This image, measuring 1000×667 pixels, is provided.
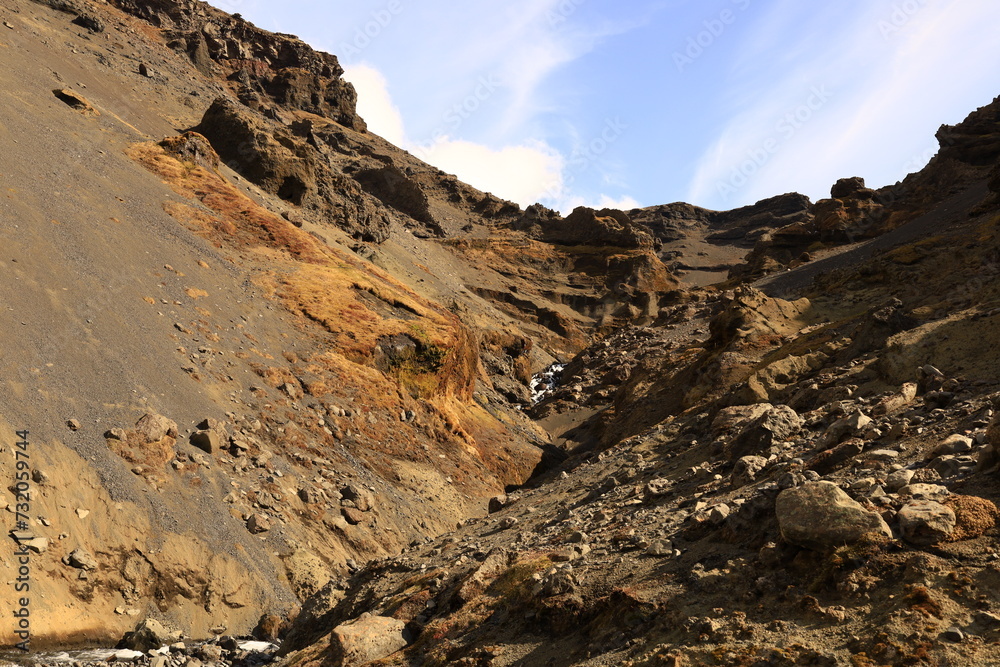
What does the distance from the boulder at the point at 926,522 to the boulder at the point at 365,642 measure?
7362 millimetres

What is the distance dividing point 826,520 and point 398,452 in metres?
20.2

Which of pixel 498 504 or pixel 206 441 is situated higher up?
pixel 498 504

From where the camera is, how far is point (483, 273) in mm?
86812

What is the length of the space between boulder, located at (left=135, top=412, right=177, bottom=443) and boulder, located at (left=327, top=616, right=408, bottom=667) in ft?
30.8

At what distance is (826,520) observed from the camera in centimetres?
778

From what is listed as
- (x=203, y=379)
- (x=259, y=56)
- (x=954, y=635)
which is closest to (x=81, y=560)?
(x=203, y=379)

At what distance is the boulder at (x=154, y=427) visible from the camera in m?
17.6

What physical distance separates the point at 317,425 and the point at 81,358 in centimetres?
781

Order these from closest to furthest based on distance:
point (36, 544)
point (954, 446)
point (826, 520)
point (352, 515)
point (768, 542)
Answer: point (826, 520) < point (768, 542) < point (954, 446) < point (36, 544) < point (352, 515)

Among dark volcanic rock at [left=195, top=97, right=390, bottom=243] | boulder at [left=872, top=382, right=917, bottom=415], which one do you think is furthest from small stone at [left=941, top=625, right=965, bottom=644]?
dark volcanic rock at [left=195, top=97, right=390, bottom=243]

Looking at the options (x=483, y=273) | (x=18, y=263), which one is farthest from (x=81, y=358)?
(x=483, y=273)

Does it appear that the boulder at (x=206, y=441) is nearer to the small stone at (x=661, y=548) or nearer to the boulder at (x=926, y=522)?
the small stone at (x=661, y=548)

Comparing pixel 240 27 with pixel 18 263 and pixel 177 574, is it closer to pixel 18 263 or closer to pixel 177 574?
pixel 18 263

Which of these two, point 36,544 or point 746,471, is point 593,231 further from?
point 36,544
